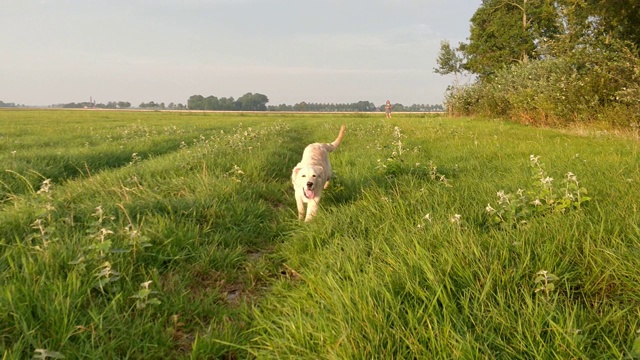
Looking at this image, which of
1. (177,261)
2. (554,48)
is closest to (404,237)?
(177,261)

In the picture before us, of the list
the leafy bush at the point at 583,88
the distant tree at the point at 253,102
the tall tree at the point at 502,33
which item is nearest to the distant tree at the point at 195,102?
the distant tree at the point at 253,102

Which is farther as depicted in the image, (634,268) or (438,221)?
(438,221)

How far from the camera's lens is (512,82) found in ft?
67.5

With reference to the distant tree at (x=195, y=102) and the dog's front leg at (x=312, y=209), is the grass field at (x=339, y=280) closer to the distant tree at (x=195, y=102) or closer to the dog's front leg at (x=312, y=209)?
the dog's front leg at (x=312, y=209)

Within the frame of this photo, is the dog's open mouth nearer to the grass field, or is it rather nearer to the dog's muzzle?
the dog's muzzle

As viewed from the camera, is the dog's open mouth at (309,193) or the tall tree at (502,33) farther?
the tall tree at (502,33)

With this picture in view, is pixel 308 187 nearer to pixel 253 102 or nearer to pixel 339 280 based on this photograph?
pixel 339 280

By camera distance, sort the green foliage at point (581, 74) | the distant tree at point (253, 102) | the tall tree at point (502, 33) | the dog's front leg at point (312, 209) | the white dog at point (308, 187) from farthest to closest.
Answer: the distant tree at point (253, 102) → the tall tree at point (502, 33) → the green foliage at point (581, 74) → the white dog at point (308, 187) → the dog's front leg at point (312, 209)

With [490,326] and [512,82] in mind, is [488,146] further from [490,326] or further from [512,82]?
[512,82]

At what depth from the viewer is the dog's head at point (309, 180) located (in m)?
4.56

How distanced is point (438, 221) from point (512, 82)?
69.3 ft

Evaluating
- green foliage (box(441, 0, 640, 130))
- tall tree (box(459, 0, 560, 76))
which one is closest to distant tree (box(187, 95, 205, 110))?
tall tree (box(459, 0, 560, 76))

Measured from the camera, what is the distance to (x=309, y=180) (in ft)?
14.8

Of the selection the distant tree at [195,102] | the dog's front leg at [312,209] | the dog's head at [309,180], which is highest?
the distant tree at [195,102]
